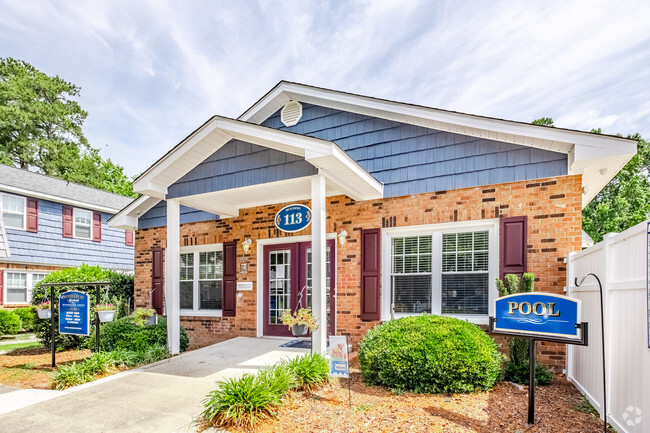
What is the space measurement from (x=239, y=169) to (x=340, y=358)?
3.55 meters

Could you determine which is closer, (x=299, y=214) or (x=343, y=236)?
(x=299, y=214)

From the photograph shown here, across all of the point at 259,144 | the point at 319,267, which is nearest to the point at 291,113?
the point at 259,144

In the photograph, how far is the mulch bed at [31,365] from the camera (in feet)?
19.3

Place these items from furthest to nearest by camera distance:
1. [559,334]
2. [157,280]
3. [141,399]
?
1. [157,280]
2. [141,399]
3. [559,334]

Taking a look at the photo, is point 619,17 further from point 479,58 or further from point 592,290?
point 592,290

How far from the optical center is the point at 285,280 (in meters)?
8.03

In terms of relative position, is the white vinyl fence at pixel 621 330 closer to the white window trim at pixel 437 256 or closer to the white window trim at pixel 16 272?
the white window trim at pixel 437 256

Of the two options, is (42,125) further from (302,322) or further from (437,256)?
(437,256)

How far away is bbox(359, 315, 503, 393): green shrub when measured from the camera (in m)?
4.45

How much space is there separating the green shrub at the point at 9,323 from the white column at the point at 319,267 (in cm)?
1134

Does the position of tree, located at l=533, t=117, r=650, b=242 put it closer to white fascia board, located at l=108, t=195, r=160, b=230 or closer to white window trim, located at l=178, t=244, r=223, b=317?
white window trim, located at l=178, t=244, r=223, b=317

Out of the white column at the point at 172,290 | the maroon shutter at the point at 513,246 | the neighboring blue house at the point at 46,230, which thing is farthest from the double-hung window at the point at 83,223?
the maroon shutter at the point at 513,246

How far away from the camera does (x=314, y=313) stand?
5.35 m

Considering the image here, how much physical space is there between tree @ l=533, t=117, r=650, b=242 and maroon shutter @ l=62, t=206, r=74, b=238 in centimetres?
2234
